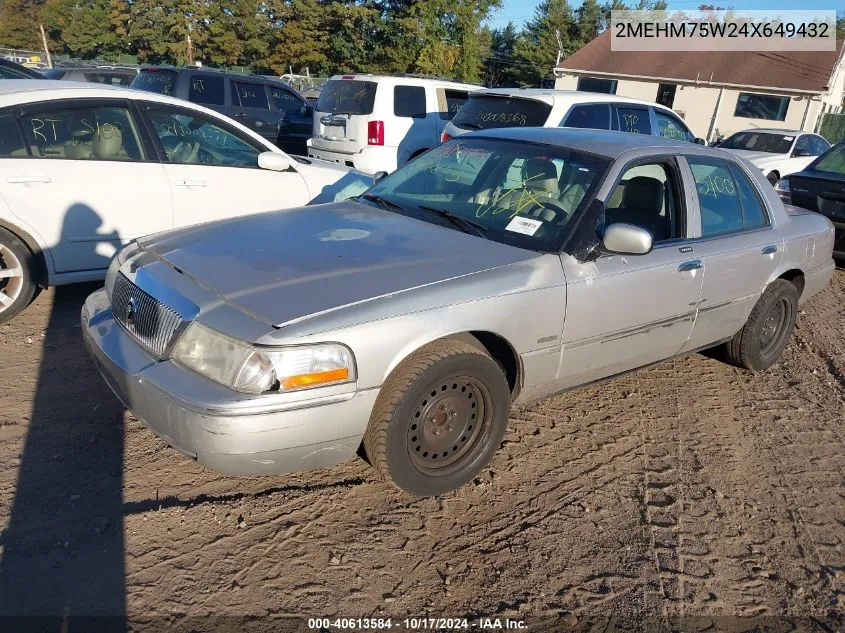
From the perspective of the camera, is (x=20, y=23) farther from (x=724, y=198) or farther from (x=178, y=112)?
(x=724, y=198)

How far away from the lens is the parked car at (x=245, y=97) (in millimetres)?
11391

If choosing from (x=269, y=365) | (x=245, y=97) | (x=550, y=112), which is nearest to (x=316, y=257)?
(x=269, y=365)

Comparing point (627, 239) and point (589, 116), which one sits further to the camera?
point (589, 116)

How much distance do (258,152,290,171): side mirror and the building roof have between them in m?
28.1

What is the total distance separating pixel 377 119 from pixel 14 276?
616cm

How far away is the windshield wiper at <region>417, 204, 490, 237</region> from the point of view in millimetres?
3613

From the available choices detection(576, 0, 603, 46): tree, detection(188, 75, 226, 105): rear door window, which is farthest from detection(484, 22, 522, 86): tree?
detection(188, 75, 226, 105): rear door window

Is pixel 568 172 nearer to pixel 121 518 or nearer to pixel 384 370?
pixel 384 370

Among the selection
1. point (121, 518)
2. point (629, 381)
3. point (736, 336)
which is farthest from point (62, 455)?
point (736, 336)

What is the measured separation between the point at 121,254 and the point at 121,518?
1394 millimetres

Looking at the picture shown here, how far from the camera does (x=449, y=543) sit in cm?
294

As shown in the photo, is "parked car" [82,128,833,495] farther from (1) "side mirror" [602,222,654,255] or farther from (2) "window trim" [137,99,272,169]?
(2) "window trim" [137,99,272,169]

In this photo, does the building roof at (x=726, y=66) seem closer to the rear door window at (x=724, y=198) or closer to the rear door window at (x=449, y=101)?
the rear door window at (x=449, y=101)

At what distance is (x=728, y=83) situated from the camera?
29.5m
